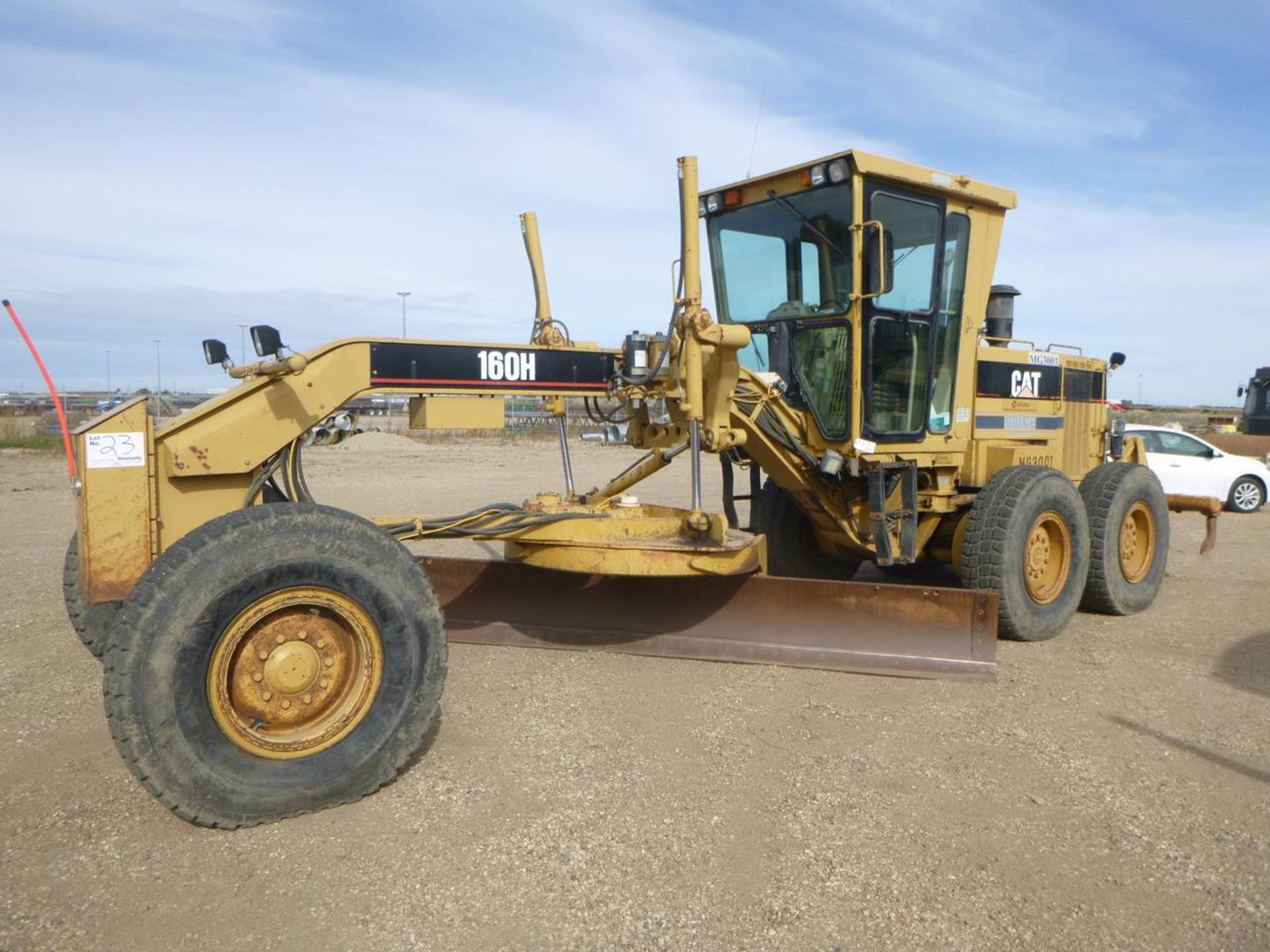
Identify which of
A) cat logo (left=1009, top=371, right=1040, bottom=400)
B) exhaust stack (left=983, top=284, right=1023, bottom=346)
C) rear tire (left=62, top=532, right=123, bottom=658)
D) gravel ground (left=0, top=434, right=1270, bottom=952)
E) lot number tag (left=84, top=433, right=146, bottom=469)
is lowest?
gravel ground (left=0, top=434, right=1270, bottom=952)

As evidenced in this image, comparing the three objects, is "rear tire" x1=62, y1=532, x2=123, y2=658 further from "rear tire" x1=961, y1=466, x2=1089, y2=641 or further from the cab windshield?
"rear tire" x1=961, y1=466, x2=1089, y2=641

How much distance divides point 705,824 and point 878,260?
3451 millimetres

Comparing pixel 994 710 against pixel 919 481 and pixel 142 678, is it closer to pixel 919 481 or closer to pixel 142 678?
pixel 919 481

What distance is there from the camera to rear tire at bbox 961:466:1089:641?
5.98 m

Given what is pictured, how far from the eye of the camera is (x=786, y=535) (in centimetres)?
741

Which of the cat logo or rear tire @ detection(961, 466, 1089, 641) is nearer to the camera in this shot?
rear tire @ detection(961, 466, 1089, 641)

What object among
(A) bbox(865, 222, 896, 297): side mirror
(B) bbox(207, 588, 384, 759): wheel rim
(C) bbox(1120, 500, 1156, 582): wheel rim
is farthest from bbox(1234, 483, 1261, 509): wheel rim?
(B) bbox(207, 588, 384, 759): wheel rim

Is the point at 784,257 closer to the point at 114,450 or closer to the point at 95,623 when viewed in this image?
the point at 114,450

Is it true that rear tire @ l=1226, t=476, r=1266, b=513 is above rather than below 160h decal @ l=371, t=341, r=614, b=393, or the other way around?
below

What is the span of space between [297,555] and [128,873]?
1.15m

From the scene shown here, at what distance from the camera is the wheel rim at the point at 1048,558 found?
20.9ft

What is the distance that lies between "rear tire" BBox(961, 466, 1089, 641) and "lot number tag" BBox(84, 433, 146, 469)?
178 inches

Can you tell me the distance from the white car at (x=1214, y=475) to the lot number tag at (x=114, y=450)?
47.6 ft

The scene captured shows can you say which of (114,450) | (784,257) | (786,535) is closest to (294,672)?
(114,450)
